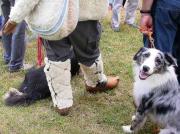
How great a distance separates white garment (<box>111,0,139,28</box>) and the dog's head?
3596 millimetres

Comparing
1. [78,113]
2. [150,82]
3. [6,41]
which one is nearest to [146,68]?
[150,82]

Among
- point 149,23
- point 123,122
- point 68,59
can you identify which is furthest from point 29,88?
point 149,23

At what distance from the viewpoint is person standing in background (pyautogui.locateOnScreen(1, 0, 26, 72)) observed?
4.94 m

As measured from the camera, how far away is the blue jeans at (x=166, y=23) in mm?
3449

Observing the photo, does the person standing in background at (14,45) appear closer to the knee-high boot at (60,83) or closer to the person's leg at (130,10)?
the knee-high boot at (60,83)

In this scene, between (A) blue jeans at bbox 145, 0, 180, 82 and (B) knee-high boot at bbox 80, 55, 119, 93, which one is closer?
(A) blue jeans at bbox 145, 0, 180, 82

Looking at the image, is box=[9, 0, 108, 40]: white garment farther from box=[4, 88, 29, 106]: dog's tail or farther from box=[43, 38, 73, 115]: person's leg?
box=[4, 88, 29, 106]: dog's tail

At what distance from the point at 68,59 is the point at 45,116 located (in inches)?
26.2

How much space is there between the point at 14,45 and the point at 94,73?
121 cm

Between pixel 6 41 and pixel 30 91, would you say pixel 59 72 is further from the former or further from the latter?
pixel 6 41

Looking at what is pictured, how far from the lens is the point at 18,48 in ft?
16.6

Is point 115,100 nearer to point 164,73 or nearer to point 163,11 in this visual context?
point 164,73

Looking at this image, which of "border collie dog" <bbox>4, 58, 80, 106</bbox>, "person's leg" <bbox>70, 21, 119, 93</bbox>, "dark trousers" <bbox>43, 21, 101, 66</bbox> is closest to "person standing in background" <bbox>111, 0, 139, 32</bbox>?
"person's leg" <bbox>70, 21, 119, 93</bbox>

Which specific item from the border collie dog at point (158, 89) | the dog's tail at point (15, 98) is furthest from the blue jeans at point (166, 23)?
the dog's tail at point (15, 98)
